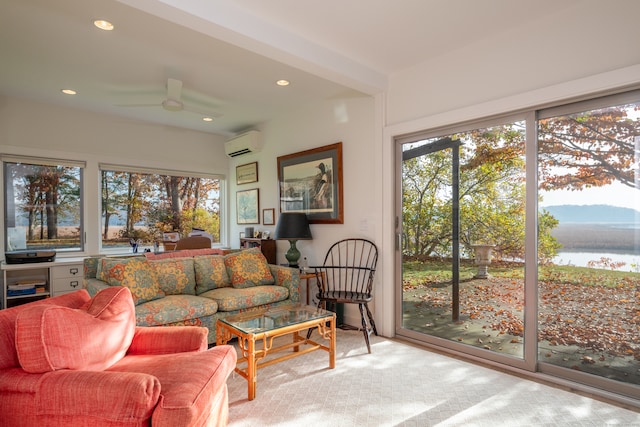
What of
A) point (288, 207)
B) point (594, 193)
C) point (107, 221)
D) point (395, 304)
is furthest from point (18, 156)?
point (594, 193)

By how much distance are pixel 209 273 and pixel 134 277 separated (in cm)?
75

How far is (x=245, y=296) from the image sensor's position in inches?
128

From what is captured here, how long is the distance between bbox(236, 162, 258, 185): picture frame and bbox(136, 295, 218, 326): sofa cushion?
2.42 metres

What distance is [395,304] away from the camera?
11.3ft

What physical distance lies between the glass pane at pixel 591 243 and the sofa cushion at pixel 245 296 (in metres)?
2.29

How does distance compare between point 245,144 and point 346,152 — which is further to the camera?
point 245,144

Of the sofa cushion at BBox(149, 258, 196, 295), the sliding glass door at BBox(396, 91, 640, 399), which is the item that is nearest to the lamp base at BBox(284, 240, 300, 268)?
the sofa cushion at BBox(149, 258, 196, 295)

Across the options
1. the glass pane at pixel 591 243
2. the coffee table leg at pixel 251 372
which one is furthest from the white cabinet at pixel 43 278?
the glass pane at pixel 591 243

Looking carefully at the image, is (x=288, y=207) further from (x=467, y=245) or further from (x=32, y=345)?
(x=32, y=345)

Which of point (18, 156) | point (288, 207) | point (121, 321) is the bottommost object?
point (121, 321)

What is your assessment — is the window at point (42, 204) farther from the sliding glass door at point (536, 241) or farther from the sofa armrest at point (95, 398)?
the sliding glass door at point (536, 241)

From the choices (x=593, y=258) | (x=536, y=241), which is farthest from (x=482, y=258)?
(x=593, y=258)

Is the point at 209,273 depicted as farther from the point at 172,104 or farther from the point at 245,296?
the point at 172,104

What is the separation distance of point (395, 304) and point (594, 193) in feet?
6.24
